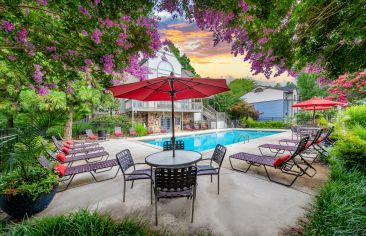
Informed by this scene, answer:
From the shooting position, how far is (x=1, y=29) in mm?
3248

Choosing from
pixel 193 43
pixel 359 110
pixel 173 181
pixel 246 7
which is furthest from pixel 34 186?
pixel 359 110

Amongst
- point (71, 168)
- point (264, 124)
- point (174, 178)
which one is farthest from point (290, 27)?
point (264, 124)

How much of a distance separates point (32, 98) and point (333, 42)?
45.8 ft

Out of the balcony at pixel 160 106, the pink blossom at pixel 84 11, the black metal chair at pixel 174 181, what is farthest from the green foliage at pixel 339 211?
the balcony at pixel 160 106

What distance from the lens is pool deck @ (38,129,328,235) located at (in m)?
2.45

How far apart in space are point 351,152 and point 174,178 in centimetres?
442

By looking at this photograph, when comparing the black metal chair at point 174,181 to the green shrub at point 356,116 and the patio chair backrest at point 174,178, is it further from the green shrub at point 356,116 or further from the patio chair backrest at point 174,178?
the green shrub at point 356,116

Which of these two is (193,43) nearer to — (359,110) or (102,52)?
(102,52)

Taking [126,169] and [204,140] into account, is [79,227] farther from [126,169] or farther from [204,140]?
[204,140]

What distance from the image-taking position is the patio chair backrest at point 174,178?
258cm

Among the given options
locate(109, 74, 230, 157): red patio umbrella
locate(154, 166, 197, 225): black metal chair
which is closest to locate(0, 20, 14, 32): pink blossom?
locate(109, 74, 230, 157): red patio umbrella

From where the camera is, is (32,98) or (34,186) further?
(32,98)

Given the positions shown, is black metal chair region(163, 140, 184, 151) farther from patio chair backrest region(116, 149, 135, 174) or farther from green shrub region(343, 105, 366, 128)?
green shrub region(343, 105, 366, 128)

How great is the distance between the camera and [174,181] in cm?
262
